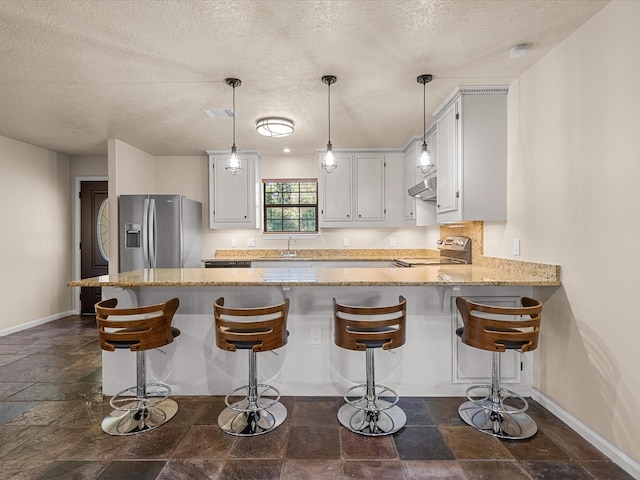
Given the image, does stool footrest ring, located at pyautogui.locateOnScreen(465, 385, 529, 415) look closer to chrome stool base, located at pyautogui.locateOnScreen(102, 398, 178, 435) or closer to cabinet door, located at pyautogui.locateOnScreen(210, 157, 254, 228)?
chrome stool base, located at pyautogui.locateOnScreen(102, 398, 178, 435)

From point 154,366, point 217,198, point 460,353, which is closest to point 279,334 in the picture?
point 154,366

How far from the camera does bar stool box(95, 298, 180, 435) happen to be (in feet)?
6.79

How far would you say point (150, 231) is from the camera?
409 centimetres

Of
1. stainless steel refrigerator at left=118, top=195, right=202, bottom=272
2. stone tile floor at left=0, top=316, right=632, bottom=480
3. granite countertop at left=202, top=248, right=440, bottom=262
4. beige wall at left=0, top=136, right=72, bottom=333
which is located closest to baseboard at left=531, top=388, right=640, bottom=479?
stone tile floor at left=0, top=316, right=632, bottom=480

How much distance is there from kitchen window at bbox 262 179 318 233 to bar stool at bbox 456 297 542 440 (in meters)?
3.25

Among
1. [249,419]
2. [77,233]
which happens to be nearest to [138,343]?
[249,419]

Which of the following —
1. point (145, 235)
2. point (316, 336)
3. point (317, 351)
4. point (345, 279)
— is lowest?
point (317, 351)

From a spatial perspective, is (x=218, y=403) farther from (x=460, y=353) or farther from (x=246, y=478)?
(x=460, y=353)

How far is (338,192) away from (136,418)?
138 inches

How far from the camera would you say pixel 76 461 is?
6.12 ft

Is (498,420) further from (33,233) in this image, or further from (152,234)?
(33,233)

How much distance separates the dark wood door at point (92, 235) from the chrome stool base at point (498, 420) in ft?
17.2

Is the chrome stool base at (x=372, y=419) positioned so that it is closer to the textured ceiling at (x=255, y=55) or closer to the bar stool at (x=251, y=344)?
the bar stool at (x=251, y=344)

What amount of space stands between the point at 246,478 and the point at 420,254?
12.9 feet
